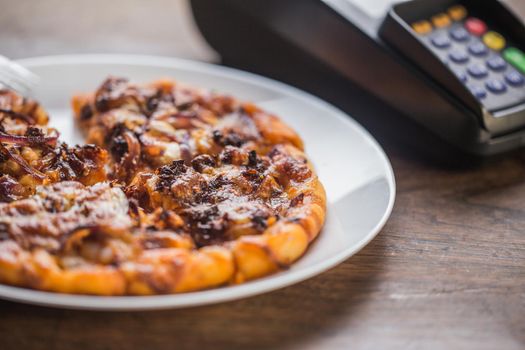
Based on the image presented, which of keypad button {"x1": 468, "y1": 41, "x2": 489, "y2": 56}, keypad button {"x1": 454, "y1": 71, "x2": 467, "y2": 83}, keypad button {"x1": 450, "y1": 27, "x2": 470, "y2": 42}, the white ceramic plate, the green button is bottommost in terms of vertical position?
the white ceramic plate

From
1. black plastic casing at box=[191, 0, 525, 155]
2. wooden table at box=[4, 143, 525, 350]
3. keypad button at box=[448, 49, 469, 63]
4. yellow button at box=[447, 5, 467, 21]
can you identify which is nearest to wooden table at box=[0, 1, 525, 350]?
wooden table at box=[4, 143, 525, 350]

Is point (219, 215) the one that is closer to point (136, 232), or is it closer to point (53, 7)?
point (136, 232)

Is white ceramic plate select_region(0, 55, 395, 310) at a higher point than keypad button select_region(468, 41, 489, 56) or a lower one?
lower

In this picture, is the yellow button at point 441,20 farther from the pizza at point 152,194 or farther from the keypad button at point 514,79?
the pizza at point 152,194

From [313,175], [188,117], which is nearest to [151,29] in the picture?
[188,117]

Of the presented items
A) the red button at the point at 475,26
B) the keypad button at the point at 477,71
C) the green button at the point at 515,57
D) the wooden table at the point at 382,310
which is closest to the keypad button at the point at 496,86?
the keypad button at the point at 477,71

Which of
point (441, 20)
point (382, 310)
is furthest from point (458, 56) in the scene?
point (382, 310)

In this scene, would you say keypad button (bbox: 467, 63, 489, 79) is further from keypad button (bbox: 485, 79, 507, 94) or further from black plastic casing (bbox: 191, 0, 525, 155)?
black plastic casing (bbox: 191, 0, 525, 155)
